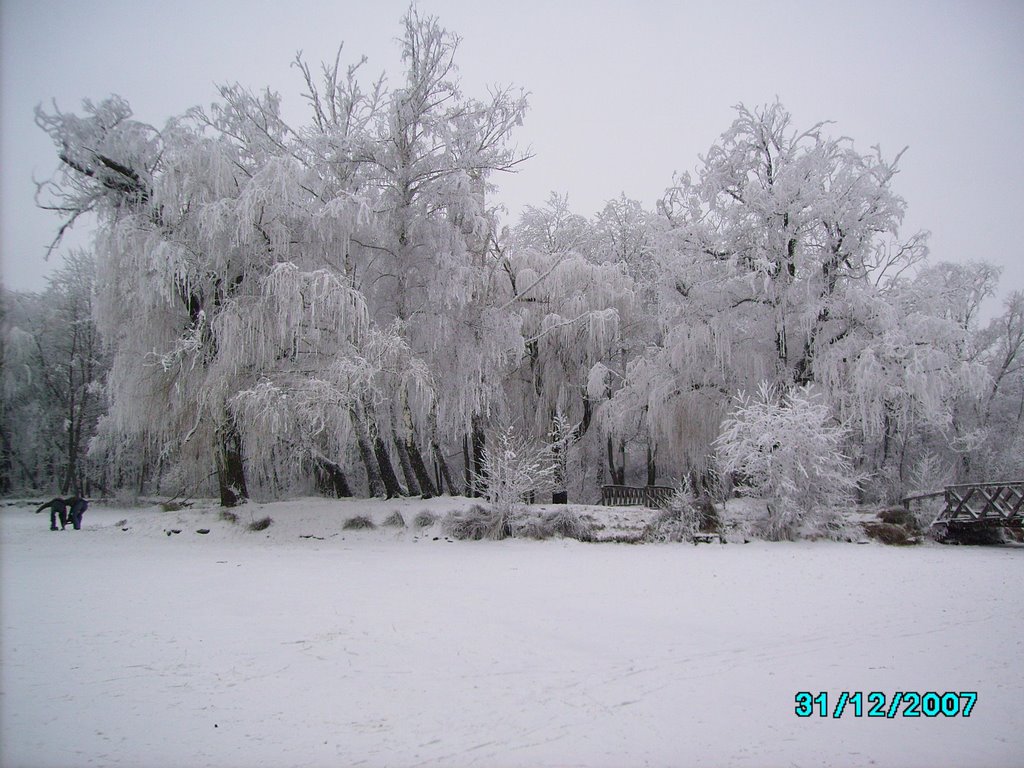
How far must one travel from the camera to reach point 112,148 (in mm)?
11328

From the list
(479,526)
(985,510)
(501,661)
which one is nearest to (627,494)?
(479,526)

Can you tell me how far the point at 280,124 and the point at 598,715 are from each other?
44.8ft

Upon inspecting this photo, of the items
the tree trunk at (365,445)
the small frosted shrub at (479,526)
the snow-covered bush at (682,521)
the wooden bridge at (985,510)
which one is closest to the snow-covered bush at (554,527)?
the small frosted shrub at (479,526)

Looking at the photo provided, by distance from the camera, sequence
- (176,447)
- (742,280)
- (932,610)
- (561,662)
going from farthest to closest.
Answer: (742,280) → (176,447) → (932,610) → (561,662)

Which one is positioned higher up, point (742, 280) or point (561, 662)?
point (742, 280)

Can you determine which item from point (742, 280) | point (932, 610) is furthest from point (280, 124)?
point (932, 610)

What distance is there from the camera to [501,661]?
463cm

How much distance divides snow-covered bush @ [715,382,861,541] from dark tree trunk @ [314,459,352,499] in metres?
9.66

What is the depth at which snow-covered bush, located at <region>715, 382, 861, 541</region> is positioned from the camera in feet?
35.6

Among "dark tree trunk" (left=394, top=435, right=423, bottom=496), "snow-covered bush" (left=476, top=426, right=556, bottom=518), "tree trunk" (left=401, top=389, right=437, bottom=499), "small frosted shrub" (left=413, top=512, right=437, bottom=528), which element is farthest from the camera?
"dark tree trunk" (left=394, top=435, right=423, bottom=496)

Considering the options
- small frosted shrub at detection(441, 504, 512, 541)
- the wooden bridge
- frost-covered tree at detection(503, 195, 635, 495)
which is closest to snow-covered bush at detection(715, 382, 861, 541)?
the wooden bridge

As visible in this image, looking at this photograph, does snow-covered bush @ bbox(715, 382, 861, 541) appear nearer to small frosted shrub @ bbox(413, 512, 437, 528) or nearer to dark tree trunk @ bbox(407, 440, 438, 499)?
small frosted shrub @ bbox(413, 512, 437, 528)

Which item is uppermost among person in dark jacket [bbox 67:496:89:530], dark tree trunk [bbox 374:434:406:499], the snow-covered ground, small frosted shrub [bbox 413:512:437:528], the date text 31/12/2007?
dark tree trunk [bbox 374:434:406:499]

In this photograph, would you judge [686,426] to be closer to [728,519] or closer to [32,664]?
[728,519]
